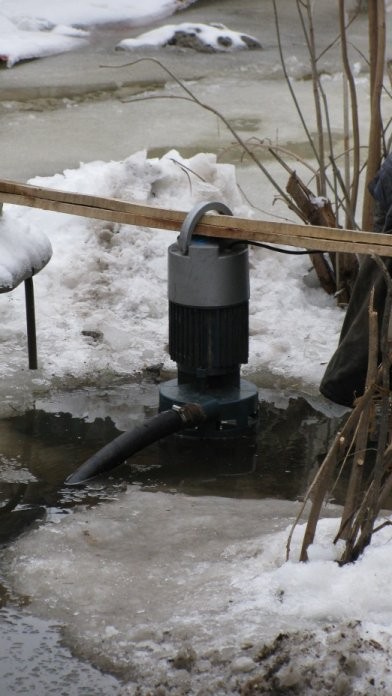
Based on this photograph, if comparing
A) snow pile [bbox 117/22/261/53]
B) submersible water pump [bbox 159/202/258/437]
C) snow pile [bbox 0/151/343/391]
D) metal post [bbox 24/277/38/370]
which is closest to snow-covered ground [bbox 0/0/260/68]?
snow pile [bbox 117/22/261/53]

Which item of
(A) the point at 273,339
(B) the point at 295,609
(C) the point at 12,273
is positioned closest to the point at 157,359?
(A) the point at 273,339

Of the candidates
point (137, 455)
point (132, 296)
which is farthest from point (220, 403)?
point (132, 296)

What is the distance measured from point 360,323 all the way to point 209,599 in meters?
1.34

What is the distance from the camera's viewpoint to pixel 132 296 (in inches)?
208

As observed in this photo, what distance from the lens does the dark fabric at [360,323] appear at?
386 cm

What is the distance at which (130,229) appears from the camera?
566cm

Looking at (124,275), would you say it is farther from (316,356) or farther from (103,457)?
(103,457)

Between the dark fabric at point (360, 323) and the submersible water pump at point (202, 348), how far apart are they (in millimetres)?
322

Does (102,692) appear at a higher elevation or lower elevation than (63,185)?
lower

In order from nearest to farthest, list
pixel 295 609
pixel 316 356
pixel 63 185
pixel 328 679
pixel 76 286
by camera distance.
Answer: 1. pixel 328 679
2. pixel 295 609
3. pixel 316 356
4. pixel 76 286
5. pixel 63 185

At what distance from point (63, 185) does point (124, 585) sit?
3.33 m

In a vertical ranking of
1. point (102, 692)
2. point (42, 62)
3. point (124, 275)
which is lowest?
point (102, 692)

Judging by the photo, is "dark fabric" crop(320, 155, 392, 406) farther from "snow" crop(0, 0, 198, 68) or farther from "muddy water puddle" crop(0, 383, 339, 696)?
"snow" crop(0, 0, 198, 68)

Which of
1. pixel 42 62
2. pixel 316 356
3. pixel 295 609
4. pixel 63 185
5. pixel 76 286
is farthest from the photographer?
pixel 42 62
